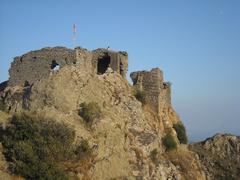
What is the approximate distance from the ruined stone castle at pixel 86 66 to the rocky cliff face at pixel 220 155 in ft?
16.8

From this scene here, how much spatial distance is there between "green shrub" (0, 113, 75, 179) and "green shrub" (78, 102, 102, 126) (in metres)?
2.58

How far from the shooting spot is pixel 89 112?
93.1 ft

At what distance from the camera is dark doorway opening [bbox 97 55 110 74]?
36.9 meters

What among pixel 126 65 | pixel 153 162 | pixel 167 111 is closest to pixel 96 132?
pixel 153 162

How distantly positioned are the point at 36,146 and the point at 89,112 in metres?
5.05

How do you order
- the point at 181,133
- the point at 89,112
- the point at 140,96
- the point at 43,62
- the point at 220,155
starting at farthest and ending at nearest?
the point at 181,133, the point at 220,155, the point at 140,96, the point at 43,62, the point at 89,112

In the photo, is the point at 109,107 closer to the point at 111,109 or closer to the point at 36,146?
the point at 111,109

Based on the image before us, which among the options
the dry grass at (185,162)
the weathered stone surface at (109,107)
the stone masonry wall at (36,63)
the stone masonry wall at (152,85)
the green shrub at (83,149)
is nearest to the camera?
the green shrub at (83,149)

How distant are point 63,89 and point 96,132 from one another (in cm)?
388

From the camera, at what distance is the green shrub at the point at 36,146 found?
77.9 feet

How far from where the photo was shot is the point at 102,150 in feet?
88.8

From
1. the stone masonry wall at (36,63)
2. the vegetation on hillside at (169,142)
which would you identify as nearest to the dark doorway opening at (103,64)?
the stone masonry wall at (36,63)

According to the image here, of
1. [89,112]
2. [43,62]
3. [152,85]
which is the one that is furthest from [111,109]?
[152,85]

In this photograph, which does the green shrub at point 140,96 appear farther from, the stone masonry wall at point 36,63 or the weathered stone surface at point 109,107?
the stone masonry wall at point 36,63
